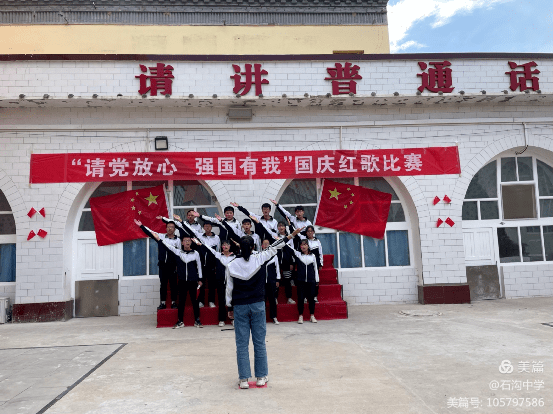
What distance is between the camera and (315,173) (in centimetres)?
917

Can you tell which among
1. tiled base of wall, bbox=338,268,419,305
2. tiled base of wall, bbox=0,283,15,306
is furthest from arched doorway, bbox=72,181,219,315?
tiled base of wall, bbox=338,268,419,305

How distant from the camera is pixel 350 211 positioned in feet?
30.9

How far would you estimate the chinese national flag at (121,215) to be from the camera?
902 cm

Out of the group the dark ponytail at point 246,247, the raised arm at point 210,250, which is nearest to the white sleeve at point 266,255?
the dark ponytail at point 246,247

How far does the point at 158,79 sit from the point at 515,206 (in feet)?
28.1

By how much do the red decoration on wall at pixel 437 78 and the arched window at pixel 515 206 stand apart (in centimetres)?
214

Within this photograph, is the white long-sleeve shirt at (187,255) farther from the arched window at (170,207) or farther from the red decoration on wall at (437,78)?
the red decoration on wall at (437,78)

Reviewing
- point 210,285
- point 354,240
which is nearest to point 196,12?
point 354,240

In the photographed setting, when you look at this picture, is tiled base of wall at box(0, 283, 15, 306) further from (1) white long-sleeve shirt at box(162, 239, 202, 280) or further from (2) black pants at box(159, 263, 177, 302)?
(1) white long-sleeve shirt at box(162, 239, 202, 280)

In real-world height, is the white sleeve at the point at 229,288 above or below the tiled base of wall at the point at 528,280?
above

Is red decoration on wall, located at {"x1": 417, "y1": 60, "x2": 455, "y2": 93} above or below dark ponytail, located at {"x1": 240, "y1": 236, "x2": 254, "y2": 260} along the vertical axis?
above

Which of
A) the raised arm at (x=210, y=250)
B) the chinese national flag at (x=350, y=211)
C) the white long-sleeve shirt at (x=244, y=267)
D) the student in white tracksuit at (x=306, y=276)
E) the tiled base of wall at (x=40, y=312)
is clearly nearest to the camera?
the white long-sleeve shirt at (x=244, y=267)

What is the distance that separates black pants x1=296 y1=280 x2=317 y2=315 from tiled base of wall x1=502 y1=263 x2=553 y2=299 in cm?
494

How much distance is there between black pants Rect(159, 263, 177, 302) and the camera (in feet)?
25.8
